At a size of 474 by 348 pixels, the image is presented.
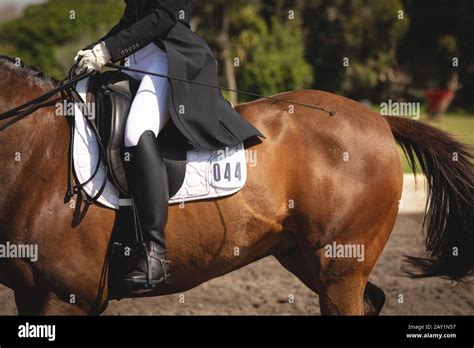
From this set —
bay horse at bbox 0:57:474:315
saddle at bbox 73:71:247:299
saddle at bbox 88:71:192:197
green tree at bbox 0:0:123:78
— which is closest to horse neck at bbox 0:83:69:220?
bay horse at bbox 0:57:474:315

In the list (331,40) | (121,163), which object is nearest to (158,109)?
(121,163)

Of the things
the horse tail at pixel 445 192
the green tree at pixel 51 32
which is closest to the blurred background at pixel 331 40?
the green tree at pixel 51 32

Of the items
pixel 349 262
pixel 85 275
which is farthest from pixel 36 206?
pixel 349 262

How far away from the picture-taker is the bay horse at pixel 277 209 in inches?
144

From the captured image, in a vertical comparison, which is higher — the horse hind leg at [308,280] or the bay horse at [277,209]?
the bay horse at [277,209]

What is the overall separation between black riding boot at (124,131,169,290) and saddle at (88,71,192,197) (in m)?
0.06

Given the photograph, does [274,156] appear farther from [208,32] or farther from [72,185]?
[208,32]

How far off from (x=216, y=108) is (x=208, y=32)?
2775 centimetres

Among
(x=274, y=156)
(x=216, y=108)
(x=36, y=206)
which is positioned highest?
(x=216, y=108)

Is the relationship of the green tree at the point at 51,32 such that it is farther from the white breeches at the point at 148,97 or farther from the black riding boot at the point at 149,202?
the black riding boot at the point at 149,202

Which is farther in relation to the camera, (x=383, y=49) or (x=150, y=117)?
(x=383, y=49)

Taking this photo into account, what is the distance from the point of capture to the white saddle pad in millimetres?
3732

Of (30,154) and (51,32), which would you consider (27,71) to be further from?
(51,32)
